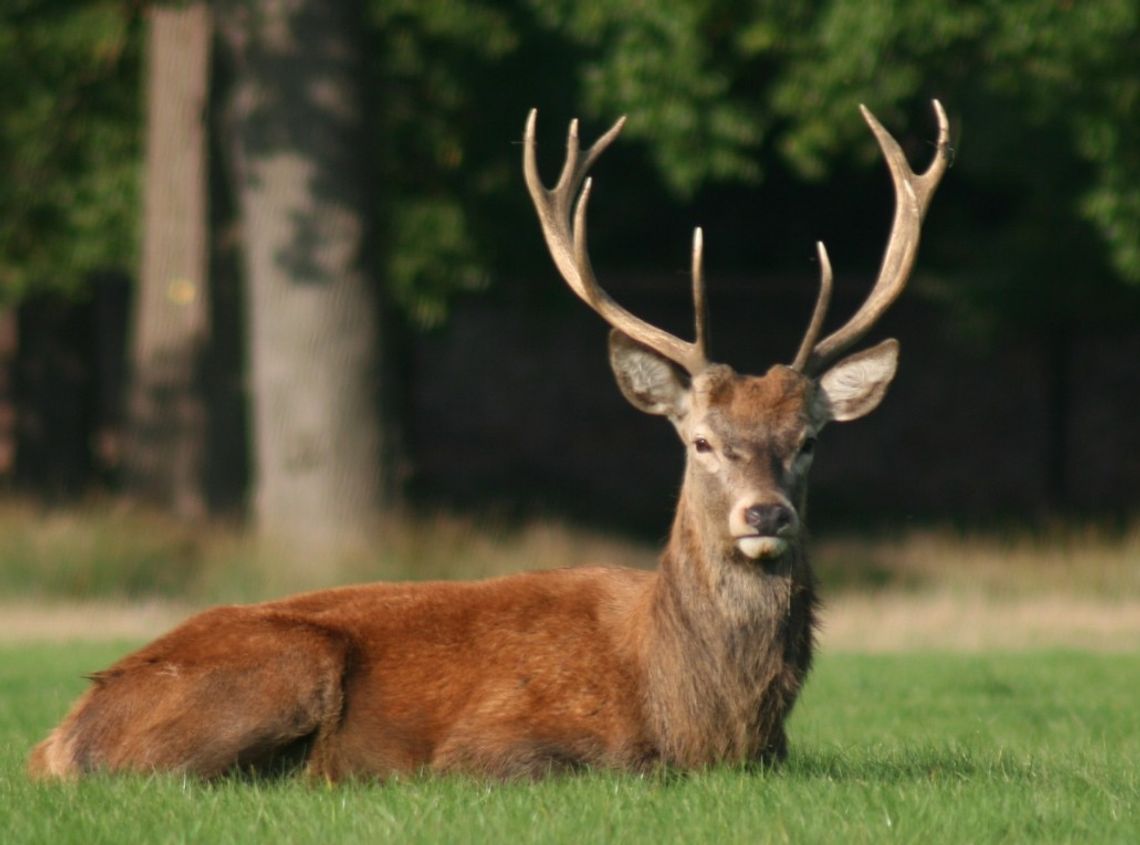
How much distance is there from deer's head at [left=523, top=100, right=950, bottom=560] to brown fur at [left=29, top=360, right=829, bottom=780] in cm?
1

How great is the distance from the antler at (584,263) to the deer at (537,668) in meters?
0.04

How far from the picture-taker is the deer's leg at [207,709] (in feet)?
22.7

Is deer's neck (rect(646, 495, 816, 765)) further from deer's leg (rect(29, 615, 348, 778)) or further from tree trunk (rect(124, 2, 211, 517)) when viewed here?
tree trunk (rect(124, 2, 211, 517))

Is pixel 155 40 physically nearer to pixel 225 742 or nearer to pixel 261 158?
pixel 261 158

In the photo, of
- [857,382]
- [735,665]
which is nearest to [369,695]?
[735,665]

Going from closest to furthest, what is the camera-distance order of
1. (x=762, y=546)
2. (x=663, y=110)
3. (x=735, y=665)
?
1. (x=762, y=546)
2. (x=735, y=665)
3. (x=663, y=110)

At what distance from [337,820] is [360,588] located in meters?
1.73

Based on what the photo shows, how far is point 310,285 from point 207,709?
9422 millimetres

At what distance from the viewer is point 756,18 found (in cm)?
1630

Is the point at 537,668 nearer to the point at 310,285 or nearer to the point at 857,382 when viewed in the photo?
the point at 857,382

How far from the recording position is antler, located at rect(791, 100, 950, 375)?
762 centimetres

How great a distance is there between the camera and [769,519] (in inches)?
273

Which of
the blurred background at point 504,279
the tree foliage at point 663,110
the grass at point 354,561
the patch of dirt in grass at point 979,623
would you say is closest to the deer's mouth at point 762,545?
the patch of dirt in grass at point 979,623

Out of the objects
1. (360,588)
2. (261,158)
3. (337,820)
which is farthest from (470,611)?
(261,158)
